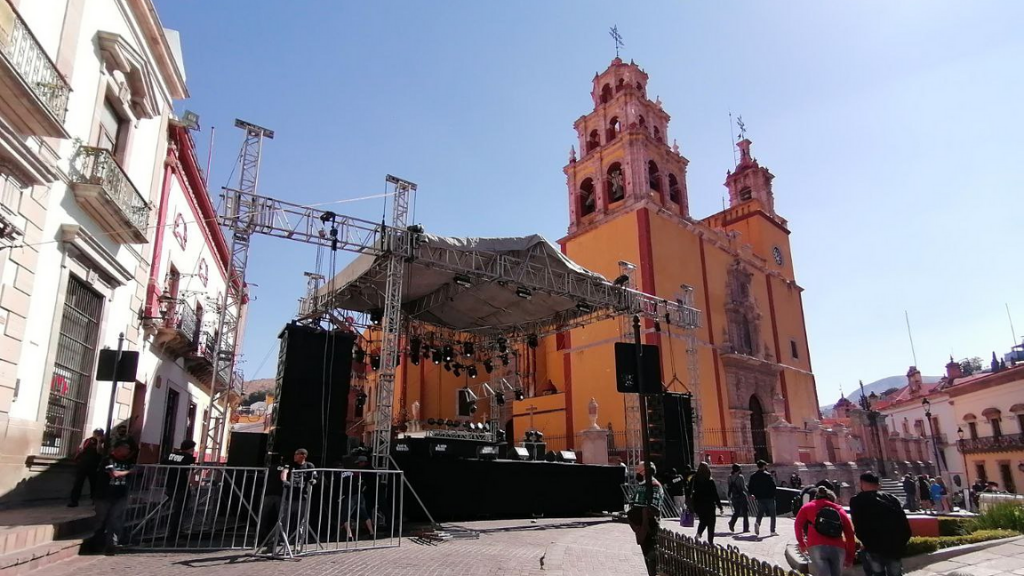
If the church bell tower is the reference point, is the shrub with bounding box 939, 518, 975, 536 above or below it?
below

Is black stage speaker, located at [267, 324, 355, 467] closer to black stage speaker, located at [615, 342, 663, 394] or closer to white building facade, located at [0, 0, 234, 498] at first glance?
white building facade, located at [0, 0, 234, 498]

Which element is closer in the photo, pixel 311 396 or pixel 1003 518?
pixel 1003 518

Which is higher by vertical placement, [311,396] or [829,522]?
[311,396]

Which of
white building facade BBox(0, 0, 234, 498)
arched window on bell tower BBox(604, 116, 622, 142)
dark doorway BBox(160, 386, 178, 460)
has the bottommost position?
dark doorway BBox(160, 386, 178, 460)

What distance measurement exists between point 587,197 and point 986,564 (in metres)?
23.5

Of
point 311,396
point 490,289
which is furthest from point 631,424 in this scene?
point 311,396

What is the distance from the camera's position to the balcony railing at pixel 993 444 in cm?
3195

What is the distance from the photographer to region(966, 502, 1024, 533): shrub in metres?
8.34

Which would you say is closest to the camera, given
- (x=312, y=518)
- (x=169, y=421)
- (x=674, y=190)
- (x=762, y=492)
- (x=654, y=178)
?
(x=312, y=518)

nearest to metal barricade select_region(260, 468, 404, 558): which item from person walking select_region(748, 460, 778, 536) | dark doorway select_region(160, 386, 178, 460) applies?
person walking select_region(748, 460, 778, 536)

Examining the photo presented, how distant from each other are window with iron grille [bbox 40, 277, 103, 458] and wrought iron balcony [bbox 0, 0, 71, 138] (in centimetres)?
282

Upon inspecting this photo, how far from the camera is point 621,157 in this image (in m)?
27.1

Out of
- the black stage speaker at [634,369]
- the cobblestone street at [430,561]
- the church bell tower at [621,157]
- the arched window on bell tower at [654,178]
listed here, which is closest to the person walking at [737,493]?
the cobblestone street at [430,561]

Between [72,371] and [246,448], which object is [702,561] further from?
[246,448]
